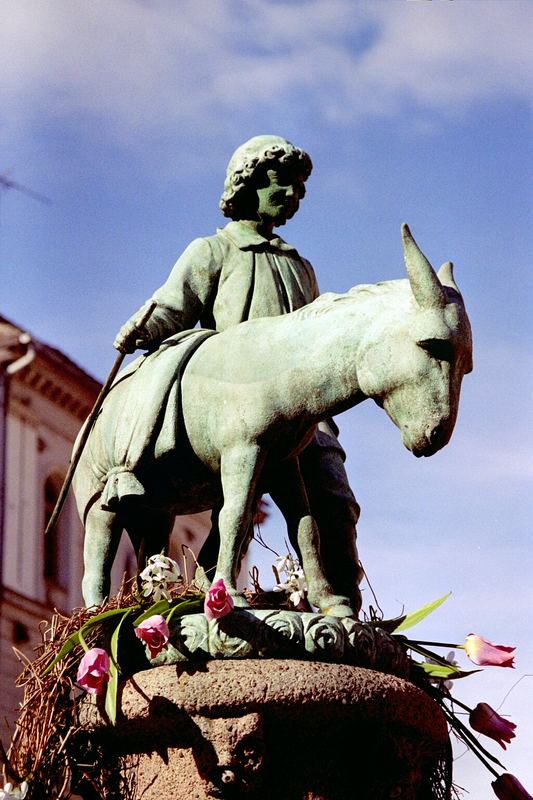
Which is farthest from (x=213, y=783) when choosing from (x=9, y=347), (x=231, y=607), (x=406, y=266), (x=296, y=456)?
(x=9, y=347)

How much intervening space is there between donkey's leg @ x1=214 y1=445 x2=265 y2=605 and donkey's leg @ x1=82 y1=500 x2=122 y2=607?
0.60 metres

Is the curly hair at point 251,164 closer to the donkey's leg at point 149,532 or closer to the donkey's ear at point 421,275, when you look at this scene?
the donkey's ear at point 421,275

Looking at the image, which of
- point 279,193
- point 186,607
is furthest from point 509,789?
point 279,193

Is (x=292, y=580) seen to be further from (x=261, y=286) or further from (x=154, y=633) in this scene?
(x=261, y=286)

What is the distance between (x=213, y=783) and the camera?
4.46 meters

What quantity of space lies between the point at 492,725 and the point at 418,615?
0.42 metres

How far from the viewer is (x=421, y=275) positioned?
4.69 meters

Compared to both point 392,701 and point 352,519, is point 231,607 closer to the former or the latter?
point 392,701

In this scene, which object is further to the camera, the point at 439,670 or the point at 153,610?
the point at 439,670

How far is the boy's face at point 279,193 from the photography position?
5.58 meters

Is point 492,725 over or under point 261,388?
under

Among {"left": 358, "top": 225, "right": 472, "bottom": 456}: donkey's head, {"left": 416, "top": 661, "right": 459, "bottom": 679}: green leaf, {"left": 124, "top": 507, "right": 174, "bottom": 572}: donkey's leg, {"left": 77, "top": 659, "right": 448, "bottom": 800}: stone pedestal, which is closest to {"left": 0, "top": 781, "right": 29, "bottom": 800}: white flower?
{"left": 77, "top": 659, "right": 448, "bottom": 800}: stone pedestal

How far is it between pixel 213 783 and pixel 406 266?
1.62 meters

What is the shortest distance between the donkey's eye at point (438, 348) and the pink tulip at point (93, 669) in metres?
1.32
